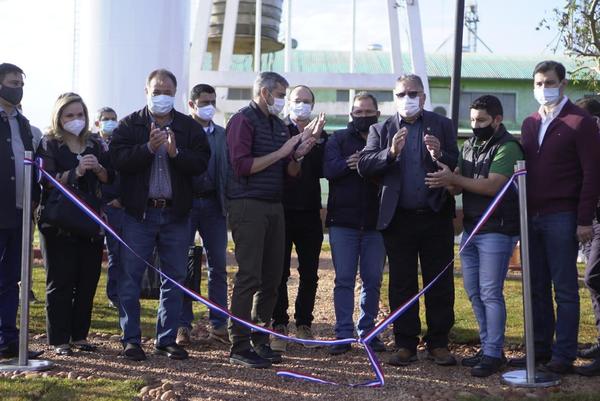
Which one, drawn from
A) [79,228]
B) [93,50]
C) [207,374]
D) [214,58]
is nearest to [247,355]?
[207,374]

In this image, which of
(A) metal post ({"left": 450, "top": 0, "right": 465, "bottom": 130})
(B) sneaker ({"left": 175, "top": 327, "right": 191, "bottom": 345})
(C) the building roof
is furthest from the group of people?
(C) the building roof

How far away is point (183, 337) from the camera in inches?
312

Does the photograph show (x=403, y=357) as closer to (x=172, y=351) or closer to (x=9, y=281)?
(x=172, y=351)

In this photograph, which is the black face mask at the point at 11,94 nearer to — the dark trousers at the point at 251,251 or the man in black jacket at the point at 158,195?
the man in black jacket at the point at 158,195

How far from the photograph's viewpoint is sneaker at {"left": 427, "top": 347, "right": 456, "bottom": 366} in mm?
7250

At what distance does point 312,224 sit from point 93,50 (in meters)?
8.22

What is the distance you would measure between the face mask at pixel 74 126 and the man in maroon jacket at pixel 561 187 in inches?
143

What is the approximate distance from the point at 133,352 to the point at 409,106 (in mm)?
3035

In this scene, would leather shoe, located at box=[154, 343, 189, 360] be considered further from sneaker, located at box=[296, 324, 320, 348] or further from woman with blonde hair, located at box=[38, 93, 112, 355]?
sneaker, located at box=[296, 324, 320, 348]

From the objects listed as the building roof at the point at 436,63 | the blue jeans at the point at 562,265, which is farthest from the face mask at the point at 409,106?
the building roof at the point at 436,63

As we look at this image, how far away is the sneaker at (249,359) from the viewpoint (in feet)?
23.0

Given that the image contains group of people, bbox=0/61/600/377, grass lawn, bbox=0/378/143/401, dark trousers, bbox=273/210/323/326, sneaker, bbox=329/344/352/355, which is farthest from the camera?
dark trousers, bbox=273/210/323/326

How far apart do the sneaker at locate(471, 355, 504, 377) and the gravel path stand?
0.23 feet

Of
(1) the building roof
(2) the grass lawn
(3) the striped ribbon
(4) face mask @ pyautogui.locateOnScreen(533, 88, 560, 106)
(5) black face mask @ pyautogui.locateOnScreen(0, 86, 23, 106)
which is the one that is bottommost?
(2) the grass lawn
